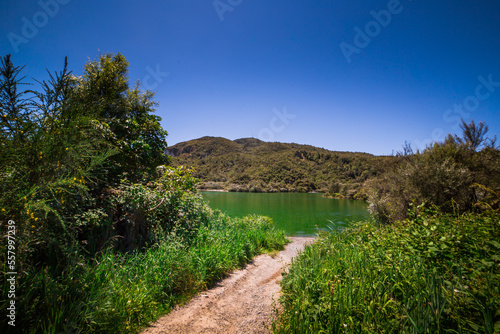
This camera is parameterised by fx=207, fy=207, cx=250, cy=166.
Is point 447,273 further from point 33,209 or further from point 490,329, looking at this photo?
point 33,209

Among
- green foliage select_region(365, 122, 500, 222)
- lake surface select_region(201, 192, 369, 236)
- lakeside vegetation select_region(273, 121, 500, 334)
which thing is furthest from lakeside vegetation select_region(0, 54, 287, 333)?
green foliage select_region(365, 122, 500, 222)

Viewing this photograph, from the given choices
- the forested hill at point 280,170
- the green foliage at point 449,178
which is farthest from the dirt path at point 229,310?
the forested hill at point 280,170

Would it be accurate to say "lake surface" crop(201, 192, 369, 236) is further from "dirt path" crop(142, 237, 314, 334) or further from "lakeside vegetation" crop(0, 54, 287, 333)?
"lakeside vegetation" crop(0, 54, 287, 333)

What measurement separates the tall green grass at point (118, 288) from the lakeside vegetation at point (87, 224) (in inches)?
0.6

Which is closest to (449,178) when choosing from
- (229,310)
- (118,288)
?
(229,310)

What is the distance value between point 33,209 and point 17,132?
3.24 feet

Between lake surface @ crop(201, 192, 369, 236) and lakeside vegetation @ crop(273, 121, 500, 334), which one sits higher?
lakeside vegetation @ crop(273, 121, 500, 334)

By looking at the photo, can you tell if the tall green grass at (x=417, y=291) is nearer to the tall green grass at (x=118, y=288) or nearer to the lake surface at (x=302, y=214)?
the tall green grass at (x=118, y=288)

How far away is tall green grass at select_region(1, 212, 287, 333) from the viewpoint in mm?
2531

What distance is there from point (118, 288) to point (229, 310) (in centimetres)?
206

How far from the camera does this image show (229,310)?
4.09 metres

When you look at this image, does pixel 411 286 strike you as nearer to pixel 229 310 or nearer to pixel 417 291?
pixel 417 291
